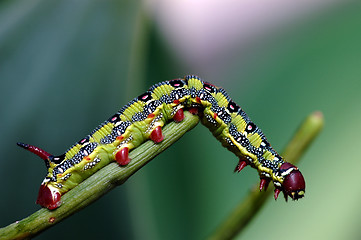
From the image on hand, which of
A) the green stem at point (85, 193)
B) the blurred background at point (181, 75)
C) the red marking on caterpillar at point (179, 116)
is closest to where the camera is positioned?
the green stem at point (85, 193)

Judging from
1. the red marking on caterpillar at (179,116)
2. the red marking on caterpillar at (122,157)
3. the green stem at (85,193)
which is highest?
the red marking on caterpillar at (179,116)

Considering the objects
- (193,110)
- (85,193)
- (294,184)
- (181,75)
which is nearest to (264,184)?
(294,184)

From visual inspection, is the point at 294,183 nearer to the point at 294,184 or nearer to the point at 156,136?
the point at 294,184

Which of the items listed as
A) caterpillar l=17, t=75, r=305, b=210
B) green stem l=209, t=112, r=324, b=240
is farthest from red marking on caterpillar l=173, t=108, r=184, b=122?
green stem l=209, t=112, r=324, b=240

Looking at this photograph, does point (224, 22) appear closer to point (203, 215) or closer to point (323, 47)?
point (323, 47)

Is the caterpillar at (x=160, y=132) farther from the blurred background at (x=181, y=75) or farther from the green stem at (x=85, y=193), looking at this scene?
the blurred background at (x=181, y=75)

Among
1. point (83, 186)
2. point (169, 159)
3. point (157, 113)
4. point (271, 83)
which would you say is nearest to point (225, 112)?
point (157, 113)

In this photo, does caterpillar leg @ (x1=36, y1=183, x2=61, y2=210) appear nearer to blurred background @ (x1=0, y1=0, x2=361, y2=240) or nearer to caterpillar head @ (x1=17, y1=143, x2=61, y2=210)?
caterpillar head @ (x1=17, y1=143, x2=61, y2=210)

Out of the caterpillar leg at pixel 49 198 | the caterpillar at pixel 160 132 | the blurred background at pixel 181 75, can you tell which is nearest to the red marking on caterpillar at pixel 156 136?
the caterpillar at pixel 160 132
